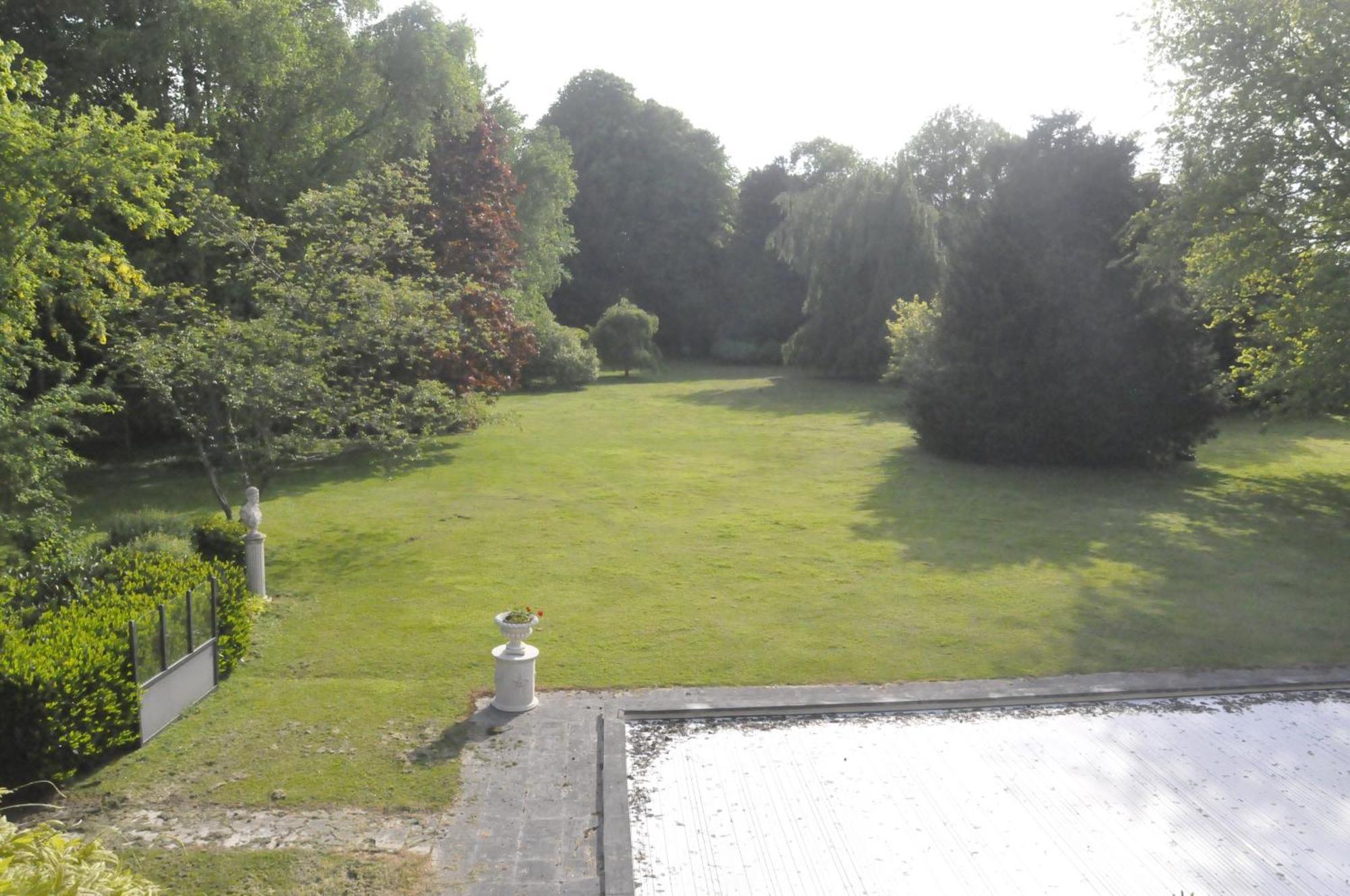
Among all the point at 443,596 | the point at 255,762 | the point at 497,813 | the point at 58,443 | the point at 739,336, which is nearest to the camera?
the point at 497,813

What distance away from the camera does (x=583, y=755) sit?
282 inches

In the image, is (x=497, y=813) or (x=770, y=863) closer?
(x=770, y=863)

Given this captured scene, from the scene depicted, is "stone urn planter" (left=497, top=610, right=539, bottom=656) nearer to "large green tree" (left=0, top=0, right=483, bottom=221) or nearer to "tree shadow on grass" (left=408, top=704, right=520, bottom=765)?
"tree shadow on grass" (left=408, top=704, right=520, bottom=765)

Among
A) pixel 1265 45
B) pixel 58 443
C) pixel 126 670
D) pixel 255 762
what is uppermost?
pixel 1265 45

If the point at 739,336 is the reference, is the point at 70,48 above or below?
above

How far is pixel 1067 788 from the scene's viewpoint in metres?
6.68

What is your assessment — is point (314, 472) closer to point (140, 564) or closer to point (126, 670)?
point (140, 564)

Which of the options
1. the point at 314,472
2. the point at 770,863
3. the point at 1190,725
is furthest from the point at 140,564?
the point at 314,472

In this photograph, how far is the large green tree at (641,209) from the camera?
53812 millimetres

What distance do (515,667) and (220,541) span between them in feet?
17.1

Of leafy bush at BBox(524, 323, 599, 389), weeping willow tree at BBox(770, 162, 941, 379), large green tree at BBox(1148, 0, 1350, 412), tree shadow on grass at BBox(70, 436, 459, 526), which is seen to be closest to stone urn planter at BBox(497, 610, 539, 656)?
tree shadow on grass at BBox(70, 436, 459, 526)

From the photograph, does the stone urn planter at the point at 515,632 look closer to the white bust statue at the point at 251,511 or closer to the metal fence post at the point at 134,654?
the metal fence post at the point at 134,654

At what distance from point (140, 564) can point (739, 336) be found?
45187 millimetres

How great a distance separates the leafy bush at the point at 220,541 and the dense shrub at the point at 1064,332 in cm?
1445
